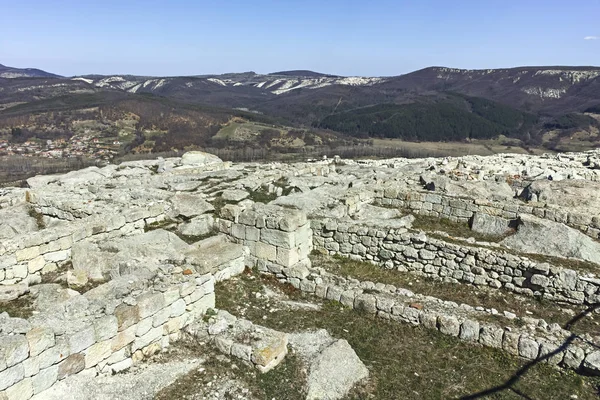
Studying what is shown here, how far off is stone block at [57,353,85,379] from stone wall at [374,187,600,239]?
474 inches

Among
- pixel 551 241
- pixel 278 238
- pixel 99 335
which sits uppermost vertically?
pixel 99 335

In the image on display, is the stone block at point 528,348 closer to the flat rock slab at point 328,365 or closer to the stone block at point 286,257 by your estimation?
the flat rock slab at point 328,365

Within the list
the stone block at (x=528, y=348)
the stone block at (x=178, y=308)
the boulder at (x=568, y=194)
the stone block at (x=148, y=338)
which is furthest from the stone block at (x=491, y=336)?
the boulder at (x=568, y=194)

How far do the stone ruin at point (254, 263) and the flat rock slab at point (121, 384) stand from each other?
11 cm

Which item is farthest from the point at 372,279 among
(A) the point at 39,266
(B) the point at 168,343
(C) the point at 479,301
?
(A) the point at 39,266

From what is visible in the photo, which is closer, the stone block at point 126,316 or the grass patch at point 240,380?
the grass patch at point 240,380

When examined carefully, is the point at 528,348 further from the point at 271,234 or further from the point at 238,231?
the point at 238,231

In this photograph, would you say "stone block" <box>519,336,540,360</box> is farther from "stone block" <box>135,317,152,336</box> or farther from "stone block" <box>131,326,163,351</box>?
"stone block" <box>135,317,152,336</box>

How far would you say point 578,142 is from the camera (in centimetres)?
9338

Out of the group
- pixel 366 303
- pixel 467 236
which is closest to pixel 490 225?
pixel 467 236

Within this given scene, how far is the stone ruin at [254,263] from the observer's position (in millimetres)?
6242

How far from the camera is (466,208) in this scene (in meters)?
14.0

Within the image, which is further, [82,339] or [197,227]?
[197,227]

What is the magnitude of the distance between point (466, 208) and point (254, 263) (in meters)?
7.82
